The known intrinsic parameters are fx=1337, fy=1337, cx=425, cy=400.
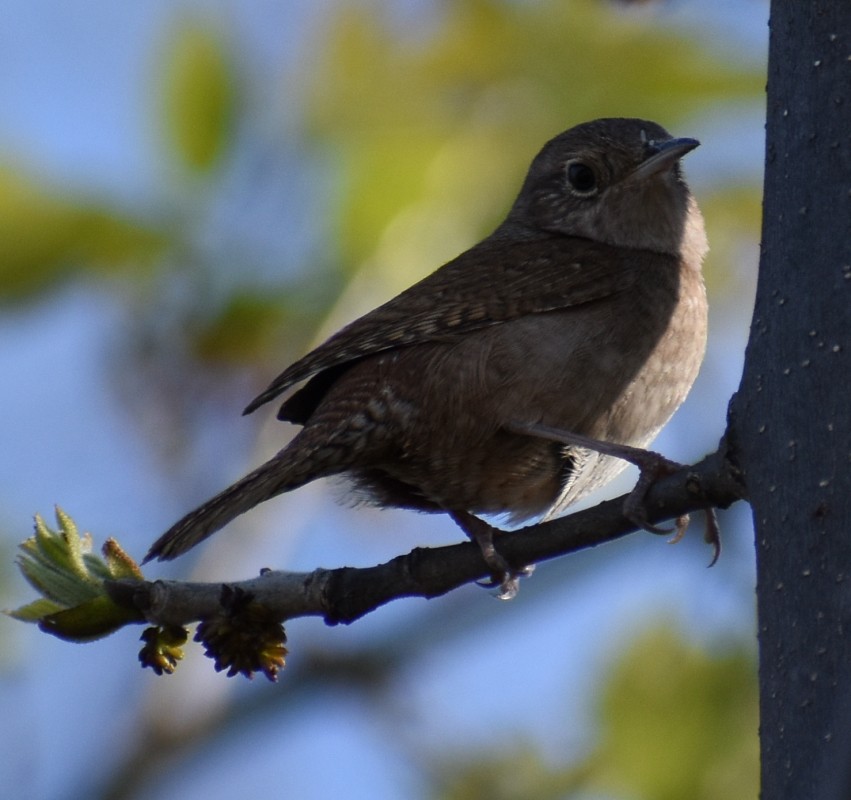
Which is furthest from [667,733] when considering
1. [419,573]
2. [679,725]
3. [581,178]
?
[581,178]

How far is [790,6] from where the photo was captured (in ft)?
7.08

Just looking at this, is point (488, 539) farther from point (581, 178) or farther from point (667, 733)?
point (581, 178)

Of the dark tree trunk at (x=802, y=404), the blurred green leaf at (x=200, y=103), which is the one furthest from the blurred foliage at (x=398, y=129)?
the dark tree trunk at (x=802, y=404)

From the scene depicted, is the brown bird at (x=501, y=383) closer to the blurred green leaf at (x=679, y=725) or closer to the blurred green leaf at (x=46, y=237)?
the blurred green leaf at (x=679, y=725)

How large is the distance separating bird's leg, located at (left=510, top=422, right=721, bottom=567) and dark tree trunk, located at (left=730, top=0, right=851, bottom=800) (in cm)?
24

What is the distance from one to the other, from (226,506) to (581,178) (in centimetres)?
202

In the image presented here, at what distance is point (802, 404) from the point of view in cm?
194

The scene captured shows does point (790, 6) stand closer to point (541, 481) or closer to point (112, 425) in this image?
point (541, 481)

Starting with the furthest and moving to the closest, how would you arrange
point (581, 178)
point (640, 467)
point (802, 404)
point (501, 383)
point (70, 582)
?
point (581, 178) → point (501, 383) → point (640, 467) → point (70, 582) → point (802, 404)

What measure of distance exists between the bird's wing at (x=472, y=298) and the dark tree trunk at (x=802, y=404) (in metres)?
1.53

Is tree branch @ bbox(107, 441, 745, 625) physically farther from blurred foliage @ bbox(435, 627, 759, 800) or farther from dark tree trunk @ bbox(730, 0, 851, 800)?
blurred foliage @ bbox(435, 627, 759, 800)

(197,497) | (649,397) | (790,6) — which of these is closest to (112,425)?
(197,497)

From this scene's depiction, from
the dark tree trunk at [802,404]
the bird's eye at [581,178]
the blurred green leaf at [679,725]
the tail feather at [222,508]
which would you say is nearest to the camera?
the dark tree trunk at [802,404]

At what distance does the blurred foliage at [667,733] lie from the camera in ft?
9.84
